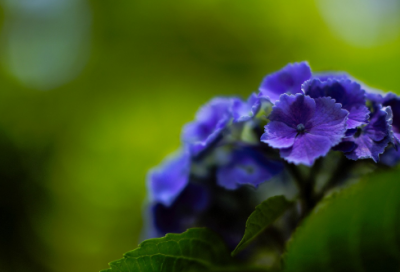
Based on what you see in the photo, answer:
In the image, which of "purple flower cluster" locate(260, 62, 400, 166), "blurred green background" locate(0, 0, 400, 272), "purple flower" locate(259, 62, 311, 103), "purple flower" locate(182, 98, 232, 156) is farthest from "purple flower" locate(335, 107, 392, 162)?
"blurred green background" locate(0, 0, 400, 272)

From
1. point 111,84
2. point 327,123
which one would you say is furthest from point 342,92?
point 111,84

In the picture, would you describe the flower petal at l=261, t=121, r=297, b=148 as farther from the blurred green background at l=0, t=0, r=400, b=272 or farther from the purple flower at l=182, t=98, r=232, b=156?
the blurred green background at l=0, t=0, r=400, b=272

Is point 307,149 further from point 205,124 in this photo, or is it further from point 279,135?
point 205,124

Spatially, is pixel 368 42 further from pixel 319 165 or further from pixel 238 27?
pixel 319 165

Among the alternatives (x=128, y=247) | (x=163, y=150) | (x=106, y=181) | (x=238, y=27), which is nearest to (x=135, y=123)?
(x=163, y=150)

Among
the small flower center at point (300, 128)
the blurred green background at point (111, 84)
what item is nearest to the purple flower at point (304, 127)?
the small flower center at point (300, 128)

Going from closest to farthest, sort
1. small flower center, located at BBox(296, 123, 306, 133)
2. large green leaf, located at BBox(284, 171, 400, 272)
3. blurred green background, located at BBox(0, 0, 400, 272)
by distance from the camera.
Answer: large green leaf, located at BBox(284, 171, 400, 272) → small flower center, located at BBox(296, 123, 306, 133) → blurred green background, located at BBox(0, 0, 400, 272)
